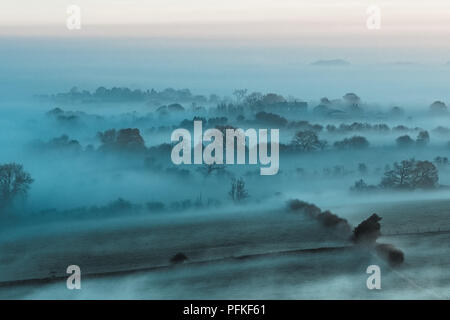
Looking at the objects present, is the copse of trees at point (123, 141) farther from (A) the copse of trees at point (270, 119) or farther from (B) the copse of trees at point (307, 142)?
(B) the copse of trees at point (307, 142)

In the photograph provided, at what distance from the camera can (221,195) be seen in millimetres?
47250

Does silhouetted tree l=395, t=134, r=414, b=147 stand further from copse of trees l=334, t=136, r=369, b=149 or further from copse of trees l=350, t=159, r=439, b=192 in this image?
copse of trees l=334, t=136, r=369, b=149

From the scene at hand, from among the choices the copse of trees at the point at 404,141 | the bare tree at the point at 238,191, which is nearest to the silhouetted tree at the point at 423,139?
the copse of trees at the point at 404,141

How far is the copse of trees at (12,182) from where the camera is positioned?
45500 millimetres

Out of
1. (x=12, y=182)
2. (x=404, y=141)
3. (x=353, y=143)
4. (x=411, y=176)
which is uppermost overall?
(x=404, y=141)

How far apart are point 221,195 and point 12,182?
15878 millimetres

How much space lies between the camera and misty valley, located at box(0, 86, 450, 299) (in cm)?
2764

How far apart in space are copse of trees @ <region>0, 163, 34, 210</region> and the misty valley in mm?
175

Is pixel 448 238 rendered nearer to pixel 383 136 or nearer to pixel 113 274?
pixel 113 274

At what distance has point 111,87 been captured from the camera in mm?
59438

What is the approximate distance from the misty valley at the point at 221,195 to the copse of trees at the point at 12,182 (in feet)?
0.57

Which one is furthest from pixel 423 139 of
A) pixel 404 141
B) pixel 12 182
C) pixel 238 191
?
pixel 12 182

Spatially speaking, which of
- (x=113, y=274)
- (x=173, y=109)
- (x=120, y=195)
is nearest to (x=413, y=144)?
(x=173, y=109)

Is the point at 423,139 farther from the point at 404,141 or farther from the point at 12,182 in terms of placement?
the point at 12,182
